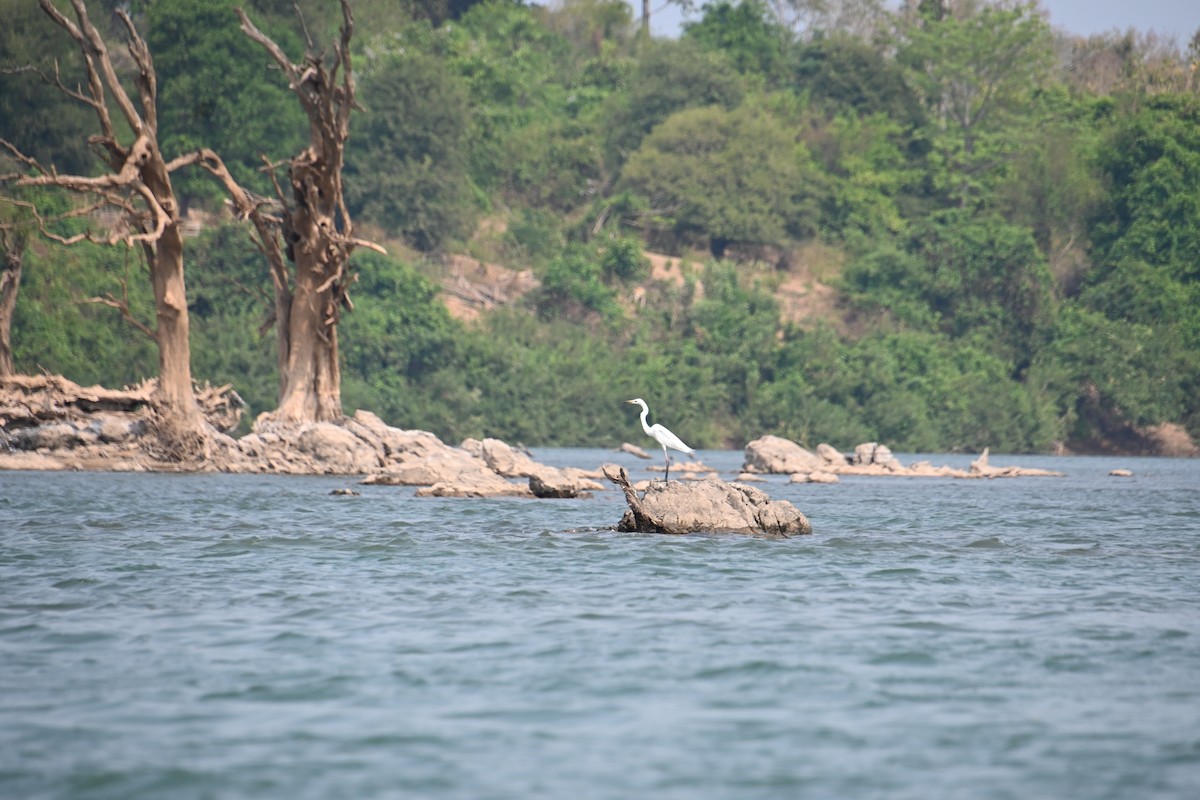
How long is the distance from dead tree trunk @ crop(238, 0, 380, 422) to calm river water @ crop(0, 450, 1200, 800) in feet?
40.0

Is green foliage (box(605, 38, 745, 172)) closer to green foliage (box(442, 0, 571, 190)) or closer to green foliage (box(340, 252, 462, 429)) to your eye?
green foliage (box(442, 0, 571, 190))

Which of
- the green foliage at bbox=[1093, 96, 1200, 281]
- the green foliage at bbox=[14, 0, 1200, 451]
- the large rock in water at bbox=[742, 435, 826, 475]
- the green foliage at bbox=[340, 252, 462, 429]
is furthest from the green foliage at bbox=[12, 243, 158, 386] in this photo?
the green foliage at bbox=[1093, 96, 1200, 281]

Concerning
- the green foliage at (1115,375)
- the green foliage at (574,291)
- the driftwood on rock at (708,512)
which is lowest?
the driftwood on rock at (708,512)

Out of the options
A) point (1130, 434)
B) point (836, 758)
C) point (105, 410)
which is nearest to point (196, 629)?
point (836, 758)

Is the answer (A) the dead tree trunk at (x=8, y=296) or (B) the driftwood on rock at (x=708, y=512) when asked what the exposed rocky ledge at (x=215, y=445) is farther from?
(B) the driftwood on rock at (x=708, y=512)

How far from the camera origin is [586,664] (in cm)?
1028

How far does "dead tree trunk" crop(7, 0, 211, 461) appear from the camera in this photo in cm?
2695

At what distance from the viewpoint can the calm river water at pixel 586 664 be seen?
301 inches

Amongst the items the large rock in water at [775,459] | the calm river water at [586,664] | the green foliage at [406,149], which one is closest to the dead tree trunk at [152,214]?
the calm river water at [586,664]

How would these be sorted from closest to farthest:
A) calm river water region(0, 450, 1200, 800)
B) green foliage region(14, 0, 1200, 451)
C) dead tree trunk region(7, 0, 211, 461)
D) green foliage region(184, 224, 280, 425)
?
calm river water region(0, 450, 1200, 800)
dead tree trunk region(7, 0, 211, 461)
green foliage region(184, 224, 280, 425)
green foliage region(14, 0, 1200, 451)

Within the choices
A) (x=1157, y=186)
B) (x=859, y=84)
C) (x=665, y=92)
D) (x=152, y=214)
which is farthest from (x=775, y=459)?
(x=859, y=84)

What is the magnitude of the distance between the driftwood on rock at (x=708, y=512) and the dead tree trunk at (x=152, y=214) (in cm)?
1258

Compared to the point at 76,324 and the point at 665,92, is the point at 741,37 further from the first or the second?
the point at 76,324

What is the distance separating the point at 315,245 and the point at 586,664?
2151cm
